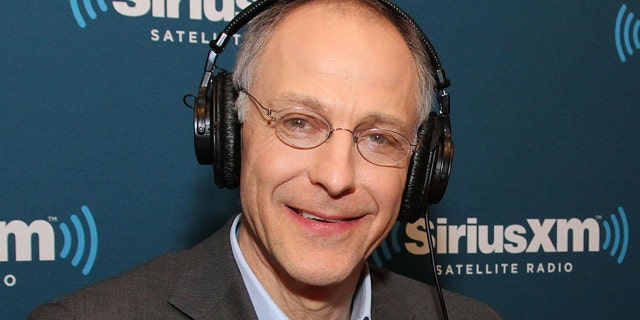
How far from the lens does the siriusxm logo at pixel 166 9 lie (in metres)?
1.67

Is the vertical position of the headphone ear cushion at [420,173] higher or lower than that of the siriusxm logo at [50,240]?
higher

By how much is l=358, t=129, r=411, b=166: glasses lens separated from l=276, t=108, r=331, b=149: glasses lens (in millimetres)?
77

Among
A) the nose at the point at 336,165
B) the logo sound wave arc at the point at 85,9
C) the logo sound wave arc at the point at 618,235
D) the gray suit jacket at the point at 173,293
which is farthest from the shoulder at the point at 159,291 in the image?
the logo sound wave arc at the point at 618,235

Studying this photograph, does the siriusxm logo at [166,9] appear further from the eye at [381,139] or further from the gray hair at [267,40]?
the eye at [381,139]

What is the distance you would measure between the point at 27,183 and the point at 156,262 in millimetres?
555

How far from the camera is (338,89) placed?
3.77 ft

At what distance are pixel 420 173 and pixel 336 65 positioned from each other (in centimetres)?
31

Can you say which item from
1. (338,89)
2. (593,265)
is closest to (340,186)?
(338,89)

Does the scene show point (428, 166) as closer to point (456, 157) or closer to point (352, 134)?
point (352, 134)

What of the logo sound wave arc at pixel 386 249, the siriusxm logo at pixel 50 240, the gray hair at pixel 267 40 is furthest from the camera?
the logo sound wave arc at pixel 386 249

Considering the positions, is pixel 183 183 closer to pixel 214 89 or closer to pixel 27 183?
pixel 27 183

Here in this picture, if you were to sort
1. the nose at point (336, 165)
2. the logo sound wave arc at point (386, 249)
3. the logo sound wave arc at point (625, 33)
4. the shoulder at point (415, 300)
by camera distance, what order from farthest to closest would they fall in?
the logo sound wave arc at point (625, 33) < the logo sound wave arc at point (386, 249) < the shoulder at point (415, 300) < the nose at point (336, 165)

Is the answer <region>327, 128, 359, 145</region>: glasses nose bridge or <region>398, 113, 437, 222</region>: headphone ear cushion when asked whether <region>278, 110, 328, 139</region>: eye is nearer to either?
<region>327, 128, 359, 145</region>: glasses nose bridge

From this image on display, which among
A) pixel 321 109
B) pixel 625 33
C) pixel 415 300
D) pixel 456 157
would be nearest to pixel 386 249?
pixel 456 157
